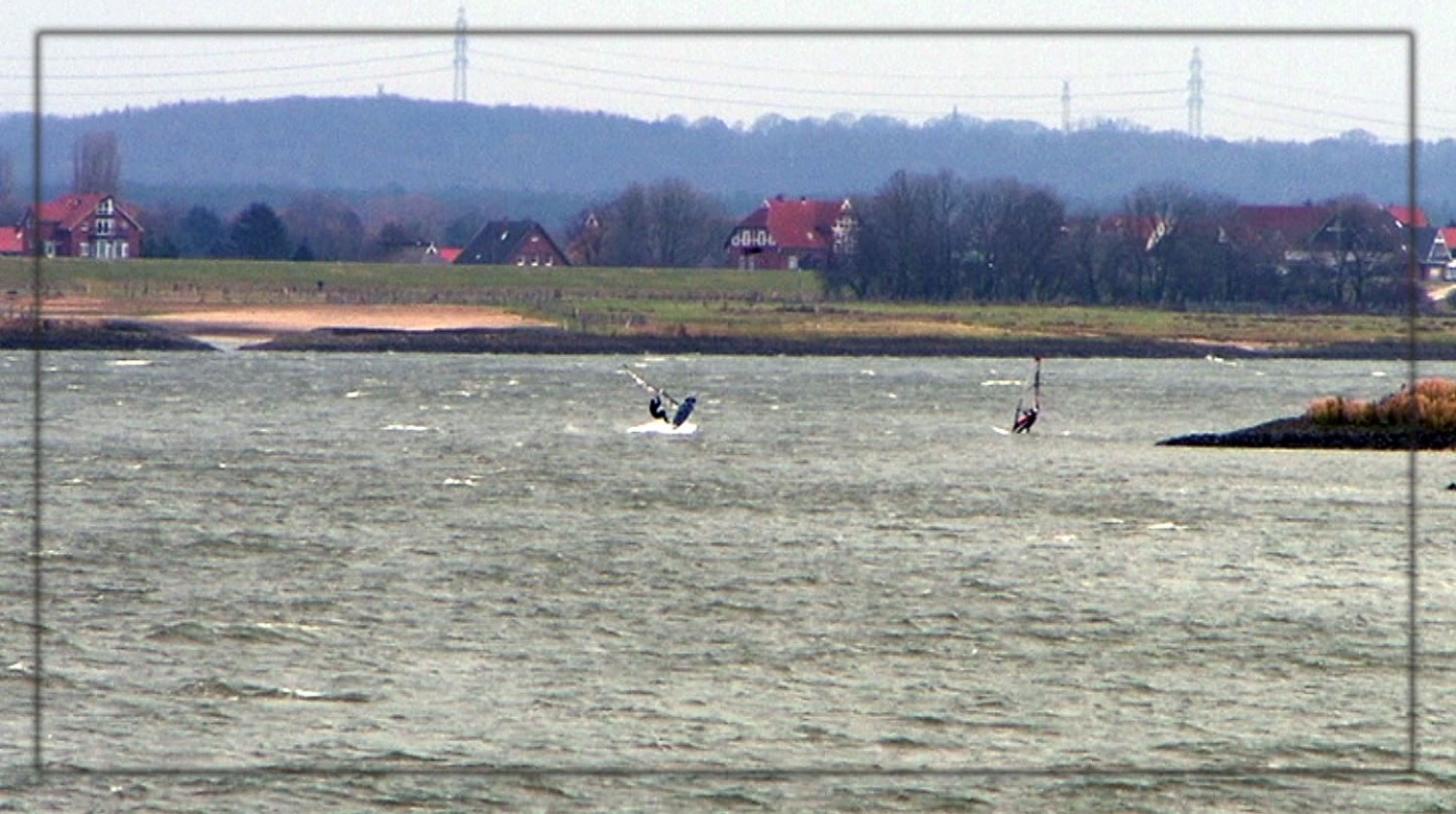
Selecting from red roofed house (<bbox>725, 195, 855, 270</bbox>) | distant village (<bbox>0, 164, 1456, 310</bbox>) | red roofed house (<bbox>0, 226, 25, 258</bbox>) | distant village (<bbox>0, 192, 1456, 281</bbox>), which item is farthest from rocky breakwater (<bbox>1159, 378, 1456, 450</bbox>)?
red roofed house (<bbox>0, 226, 25, 258</bbox>)

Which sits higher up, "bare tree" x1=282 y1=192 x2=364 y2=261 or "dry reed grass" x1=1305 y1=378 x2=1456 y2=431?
"bare tree" x1=282 y1=192 x2=364 y2=261

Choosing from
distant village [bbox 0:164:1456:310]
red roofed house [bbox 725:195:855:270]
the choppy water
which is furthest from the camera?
red roofed house [bbox 725:195:855:270]

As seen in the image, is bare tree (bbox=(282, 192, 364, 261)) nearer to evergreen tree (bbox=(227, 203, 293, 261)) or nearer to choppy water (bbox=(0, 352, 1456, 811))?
evergreen tree (bbox=(227, 203, 293, 261))

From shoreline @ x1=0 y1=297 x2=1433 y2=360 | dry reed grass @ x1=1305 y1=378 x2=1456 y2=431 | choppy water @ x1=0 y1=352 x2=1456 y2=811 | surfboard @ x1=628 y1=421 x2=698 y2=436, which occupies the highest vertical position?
shoreline @ x1=0 y1=297 x2=1433 y2=360

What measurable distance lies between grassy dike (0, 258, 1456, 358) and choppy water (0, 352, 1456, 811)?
2276 cm

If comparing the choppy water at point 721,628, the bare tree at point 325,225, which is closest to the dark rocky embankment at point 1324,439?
the choppy water at point 721,628

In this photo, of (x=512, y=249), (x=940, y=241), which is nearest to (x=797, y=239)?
(x=940, y=241)

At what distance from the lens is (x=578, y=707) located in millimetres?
22656

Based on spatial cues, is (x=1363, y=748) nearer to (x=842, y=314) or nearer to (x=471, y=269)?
(x=471, y=269)

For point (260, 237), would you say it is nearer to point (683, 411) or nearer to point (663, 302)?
point (683, 411)

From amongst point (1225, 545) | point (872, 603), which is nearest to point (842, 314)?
point (1225, 545)

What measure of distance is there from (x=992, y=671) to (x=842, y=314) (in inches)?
3442

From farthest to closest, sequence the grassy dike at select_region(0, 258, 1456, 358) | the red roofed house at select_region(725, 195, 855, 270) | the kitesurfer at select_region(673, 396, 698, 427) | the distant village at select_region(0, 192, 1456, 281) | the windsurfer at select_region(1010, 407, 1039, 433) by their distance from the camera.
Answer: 1. the grassy dike at select_region(0, 258, 1456, 358)
2. the windsurfer at select_region(1010, 407, 1039, 433)
3. the kitesurfer at select_region(673, 396, 698, 427)
4. the red roofed house at select_region(725, 195, 855, 270)
5. the distant village at select_region(0, 192, 1456, 281)

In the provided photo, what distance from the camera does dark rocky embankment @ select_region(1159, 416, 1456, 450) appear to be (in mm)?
57656
